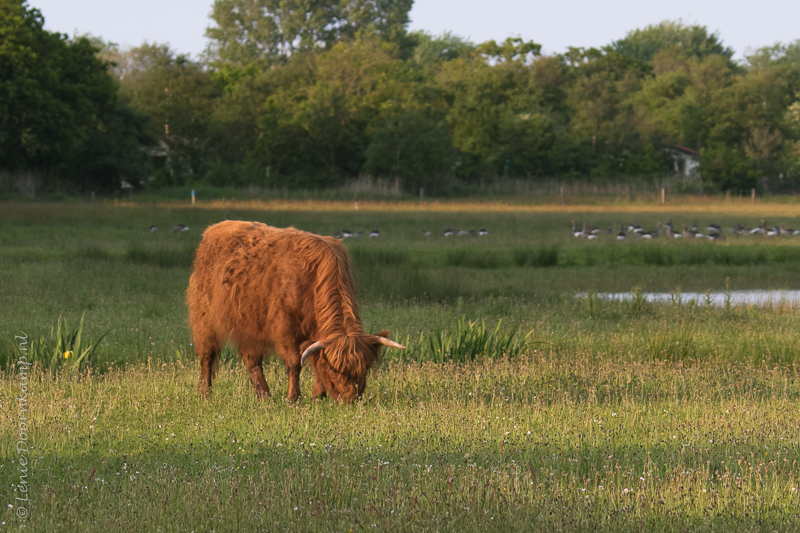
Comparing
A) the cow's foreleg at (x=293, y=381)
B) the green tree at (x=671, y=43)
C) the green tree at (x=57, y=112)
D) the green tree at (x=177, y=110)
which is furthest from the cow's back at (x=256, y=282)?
the green tree at (x=671, y=43)

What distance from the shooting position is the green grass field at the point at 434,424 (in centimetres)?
534

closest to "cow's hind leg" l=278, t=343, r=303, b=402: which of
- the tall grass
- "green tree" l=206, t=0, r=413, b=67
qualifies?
the tall grass

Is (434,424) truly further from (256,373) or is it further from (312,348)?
(256,373)

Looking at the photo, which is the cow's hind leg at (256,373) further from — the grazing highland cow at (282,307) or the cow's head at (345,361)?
the cow's head at (345,361)

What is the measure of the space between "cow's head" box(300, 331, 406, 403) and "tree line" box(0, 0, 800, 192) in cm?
4465

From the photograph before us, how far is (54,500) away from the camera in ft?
17.6

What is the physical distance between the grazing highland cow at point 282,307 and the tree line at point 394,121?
140 ft

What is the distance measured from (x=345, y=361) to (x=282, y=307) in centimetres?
109

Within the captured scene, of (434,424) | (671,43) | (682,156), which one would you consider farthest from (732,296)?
(671,43)

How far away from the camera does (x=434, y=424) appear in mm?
7414

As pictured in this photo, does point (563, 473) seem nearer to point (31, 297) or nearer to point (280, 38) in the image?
point (31, 297)

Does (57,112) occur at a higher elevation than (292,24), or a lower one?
lower

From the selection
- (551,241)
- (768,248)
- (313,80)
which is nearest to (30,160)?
(313,80)

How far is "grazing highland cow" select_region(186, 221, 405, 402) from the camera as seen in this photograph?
25.1 ft
